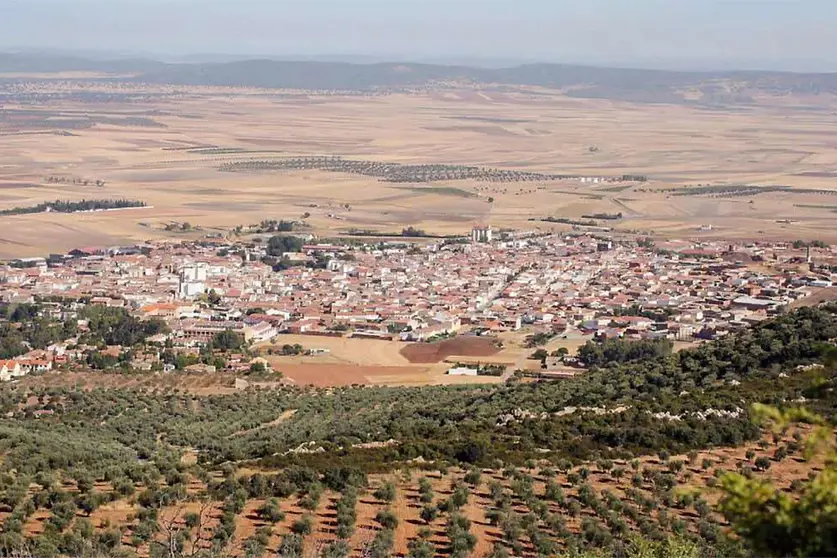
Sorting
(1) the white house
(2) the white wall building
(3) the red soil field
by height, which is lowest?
(2) the white wall building

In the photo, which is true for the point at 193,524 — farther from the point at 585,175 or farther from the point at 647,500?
the point at 585,175

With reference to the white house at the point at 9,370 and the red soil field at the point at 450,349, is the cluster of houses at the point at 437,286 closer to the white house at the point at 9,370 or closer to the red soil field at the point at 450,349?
the white house at the point at 9,370

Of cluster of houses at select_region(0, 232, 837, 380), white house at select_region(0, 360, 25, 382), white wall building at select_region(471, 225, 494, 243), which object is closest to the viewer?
white house at select_region(0, 360, 25, 382)

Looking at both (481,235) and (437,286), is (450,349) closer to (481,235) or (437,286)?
(437,286)

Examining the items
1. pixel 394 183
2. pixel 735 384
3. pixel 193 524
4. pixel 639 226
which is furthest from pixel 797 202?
pixel 193 524

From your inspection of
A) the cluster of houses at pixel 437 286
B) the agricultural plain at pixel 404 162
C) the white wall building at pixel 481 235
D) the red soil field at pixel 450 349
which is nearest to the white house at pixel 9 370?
the cluster of houses at pixel 437 286

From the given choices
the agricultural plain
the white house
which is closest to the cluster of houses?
the white house

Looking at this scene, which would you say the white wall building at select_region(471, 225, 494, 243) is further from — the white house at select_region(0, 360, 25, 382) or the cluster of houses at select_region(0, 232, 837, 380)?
the white house at select_region(0, 360, 25, 382)
